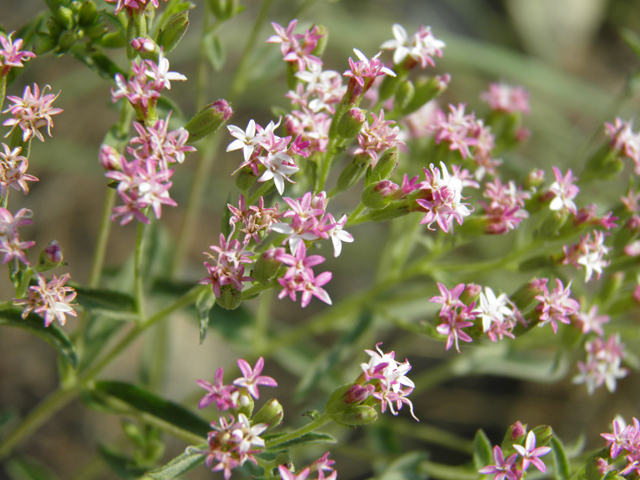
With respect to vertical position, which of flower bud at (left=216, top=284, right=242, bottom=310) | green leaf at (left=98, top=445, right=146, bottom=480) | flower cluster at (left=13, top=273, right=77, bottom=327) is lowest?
green leaf at (left=98, top=445, right=146, bottom=480)

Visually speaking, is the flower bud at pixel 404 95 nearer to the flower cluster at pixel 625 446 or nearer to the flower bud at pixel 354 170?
the flower bud at pixel 354 170

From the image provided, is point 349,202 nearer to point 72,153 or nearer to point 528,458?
point 72,153

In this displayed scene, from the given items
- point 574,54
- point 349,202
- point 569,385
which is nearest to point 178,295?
point 349,202

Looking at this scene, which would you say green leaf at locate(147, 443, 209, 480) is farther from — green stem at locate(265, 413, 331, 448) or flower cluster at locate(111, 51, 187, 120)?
flower cluster at locate(111, 51, 187, 120)

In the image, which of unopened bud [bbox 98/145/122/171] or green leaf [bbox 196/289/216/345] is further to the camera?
green leaf [bbox 196/289/216/345]

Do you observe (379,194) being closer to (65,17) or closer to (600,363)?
(65,17)

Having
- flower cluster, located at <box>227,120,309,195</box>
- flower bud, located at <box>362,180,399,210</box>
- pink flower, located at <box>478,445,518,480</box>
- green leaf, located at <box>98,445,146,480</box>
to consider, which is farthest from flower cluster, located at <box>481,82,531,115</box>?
green leaf, located at <box>98,445,146,480</box>

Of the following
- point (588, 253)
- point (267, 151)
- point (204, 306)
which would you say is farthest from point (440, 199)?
point (204, 306)
